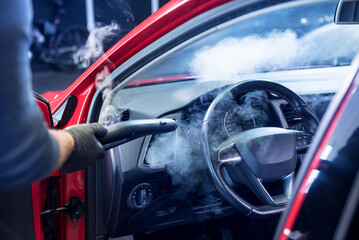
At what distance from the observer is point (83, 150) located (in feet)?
3.34

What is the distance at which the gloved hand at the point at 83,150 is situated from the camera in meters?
1.01

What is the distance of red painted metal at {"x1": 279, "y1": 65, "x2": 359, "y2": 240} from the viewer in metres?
0.75

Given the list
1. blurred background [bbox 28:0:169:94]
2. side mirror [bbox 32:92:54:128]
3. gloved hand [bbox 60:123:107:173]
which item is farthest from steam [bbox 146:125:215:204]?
blurred background [bbox 28:0:169:94]

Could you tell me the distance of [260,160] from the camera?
1.55 metres

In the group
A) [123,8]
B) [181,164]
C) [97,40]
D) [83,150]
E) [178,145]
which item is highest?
[123,8]

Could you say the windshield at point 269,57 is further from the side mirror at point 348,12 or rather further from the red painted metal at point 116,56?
the side mirror at point 348,12

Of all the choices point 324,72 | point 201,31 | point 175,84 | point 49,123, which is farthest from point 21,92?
point 324,72

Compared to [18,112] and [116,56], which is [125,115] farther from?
[18,112]

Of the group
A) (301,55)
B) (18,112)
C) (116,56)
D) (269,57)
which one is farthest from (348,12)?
(301,55)

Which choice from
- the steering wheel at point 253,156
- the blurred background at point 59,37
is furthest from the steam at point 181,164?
the blurred background at point 59,37

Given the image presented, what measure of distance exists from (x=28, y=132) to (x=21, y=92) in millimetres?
86

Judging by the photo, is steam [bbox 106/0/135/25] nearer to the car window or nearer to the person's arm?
the person's arm

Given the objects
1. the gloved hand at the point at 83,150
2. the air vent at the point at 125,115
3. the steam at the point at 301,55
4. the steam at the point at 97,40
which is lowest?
the steam at the point at 301,55

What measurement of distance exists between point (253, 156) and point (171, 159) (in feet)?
1.31
